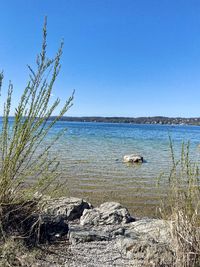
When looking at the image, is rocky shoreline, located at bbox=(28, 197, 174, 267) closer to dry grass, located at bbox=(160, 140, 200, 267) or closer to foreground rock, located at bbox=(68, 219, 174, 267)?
foreground rock, located at bbox=(68, 219, 174, 267)

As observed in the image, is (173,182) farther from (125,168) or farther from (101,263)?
(125,168)

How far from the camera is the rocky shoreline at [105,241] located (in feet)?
12.8

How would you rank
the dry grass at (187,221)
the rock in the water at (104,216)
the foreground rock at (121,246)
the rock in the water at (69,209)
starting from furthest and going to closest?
the rock in the water at (69,209), the rock in the water at (104,216), the foreground rock at (121,246), the dry grass at (187,221)

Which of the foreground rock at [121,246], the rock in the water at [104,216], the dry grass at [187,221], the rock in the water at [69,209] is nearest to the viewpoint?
the dry grass at [187,221]

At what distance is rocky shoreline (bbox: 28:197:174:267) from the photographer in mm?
3898

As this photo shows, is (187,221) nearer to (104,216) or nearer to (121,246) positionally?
(121,246)

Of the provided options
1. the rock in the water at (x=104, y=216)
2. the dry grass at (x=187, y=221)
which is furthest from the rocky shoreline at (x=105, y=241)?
the dry grass at (x=187, y=221)

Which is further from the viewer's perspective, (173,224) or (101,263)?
(101,263)

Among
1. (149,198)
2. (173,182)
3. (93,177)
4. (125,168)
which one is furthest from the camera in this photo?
(125,168)

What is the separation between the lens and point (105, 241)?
4.82 meters

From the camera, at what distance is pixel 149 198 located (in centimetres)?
966

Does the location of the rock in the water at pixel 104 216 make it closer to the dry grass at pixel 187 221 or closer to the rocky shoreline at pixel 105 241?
the rocky shoreline at pixel 105 241

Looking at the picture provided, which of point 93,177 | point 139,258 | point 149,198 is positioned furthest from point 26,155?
→ point 93,177

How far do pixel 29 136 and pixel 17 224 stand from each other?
129 cm
